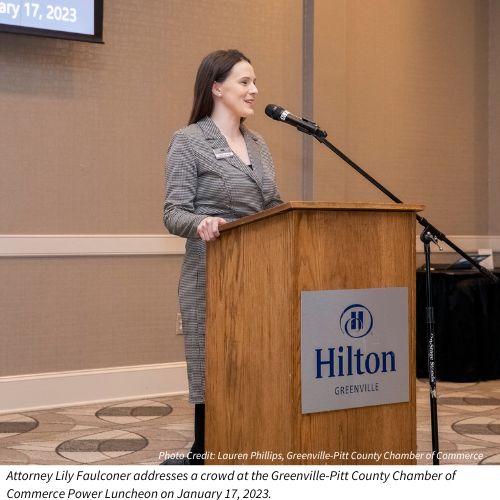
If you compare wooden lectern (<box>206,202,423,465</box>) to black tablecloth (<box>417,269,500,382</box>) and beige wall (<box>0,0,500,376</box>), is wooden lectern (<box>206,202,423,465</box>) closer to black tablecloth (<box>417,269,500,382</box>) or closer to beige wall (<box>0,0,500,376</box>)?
beige wall (<box>0,0,500,376</box>)

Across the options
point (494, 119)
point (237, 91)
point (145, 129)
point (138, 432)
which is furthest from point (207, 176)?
point (494, 119)

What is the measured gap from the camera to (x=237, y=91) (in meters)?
2.68

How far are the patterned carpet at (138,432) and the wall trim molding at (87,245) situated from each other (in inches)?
33.5

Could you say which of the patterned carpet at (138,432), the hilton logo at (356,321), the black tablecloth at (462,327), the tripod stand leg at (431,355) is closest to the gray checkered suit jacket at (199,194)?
the tripod stand leg at (431,355)

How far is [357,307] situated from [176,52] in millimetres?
3142

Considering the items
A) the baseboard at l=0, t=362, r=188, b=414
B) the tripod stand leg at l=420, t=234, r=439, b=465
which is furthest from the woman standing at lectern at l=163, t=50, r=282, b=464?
the baseboard at l=0, t=362, r=188, b=414

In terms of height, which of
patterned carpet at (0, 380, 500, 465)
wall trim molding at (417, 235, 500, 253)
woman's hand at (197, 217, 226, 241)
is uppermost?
wall trim molding at (417, 235, 500, 253)

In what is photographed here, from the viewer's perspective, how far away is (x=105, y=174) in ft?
15.4

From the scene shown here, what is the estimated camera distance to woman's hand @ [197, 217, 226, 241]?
233 cm

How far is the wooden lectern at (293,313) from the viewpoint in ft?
6.70

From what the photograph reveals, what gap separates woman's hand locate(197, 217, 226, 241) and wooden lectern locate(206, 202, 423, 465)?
0.03 metres

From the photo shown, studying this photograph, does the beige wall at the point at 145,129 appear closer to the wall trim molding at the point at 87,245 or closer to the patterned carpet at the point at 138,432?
the wall trim molding at the point at 87,245

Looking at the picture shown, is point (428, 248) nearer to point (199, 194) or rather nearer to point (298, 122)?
point (298, 122)

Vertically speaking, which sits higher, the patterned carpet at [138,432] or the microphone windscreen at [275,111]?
the microphone windscreen at [275,111]
